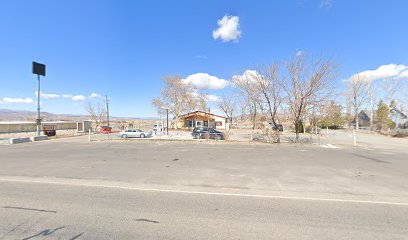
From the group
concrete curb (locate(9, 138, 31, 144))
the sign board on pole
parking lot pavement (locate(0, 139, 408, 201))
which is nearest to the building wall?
the sign board on pole

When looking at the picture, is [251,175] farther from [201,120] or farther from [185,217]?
[201,120]

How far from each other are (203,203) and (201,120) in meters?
41.5

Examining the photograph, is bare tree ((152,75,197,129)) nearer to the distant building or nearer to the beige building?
the beige building

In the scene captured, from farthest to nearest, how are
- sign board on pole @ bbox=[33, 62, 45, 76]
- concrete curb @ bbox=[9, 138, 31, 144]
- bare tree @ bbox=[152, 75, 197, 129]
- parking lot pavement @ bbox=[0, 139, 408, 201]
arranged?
bare tree @ bbox=[152, 75, 197, 129] < sign board on pole @ bbox=[33, 62, 45, 76] < concrete curb @ bbox=[9, 138, 31, 144] < parking lot pavement @ bbox=[0, 139, 408, 201]

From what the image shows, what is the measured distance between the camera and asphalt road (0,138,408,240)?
3.39 meters

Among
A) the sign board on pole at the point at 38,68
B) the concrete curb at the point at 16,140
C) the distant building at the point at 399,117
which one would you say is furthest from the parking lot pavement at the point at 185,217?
the distant building at the point at 399,117

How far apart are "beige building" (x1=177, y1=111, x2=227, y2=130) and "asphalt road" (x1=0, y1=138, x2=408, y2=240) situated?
3758cm

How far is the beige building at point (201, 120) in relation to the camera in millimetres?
45562

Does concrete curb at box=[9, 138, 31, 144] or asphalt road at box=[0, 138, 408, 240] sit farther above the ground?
concrete curb at box=[9, 138, 31, 144]

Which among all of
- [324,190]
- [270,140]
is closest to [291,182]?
[324,190]

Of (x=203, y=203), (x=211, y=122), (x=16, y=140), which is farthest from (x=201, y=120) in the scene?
(x=203, y=203)

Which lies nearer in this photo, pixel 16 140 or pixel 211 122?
pixel 16 140

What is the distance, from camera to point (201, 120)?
46.0 meters

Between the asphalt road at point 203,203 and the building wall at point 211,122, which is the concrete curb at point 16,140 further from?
the building wall at point 211,122
